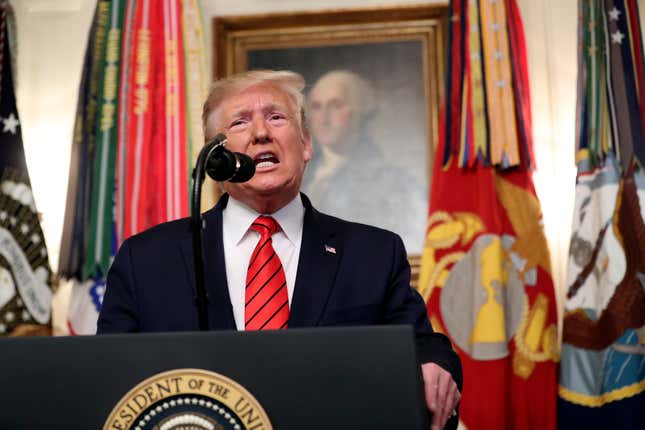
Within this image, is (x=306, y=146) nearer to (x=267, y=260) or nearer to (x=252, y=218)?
(x=252, y=218)

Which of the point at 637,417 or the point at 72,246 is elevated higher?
the point at 72,246

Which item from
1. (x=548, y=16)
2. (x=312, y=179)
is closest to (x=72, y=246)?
(x=312, y=179)

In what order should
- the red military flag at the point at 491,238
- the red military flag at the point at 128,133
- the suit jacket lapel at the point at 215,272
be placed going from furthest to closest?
the red military flag at the point at 128,133, the red military flag at the point at 491,238, the suit jacket lapel at the point at 215,272

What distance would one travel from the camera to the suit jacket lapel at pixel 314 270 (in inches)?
78.2

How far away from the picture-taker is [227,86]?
2408 millimetres

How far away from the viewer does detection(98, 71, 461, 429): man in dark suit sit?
6.55ft

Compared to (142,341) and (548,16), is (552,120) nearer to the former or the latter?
(548,16)

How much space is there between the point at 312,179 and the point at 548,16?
1506 mm

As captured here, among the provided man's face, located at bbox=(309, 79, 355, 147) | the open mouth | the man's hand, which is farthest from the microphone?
man's face, located at bbox=(309, 79, 355, 147)

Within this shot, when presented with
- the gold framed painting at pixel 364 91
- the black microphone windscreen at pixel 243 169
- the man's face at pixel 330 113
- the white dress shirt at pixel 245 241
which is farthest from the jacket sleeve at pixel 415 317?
the man's face at pixel 330 113

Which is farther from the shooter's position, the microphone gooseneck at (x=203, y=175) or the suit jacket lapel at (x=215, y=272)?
the suit jacket lapel at (x=215, y=272)

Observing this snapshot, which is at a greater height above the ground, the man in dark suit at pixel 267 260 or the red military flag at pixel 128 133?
the red military flag at pixel 128 133

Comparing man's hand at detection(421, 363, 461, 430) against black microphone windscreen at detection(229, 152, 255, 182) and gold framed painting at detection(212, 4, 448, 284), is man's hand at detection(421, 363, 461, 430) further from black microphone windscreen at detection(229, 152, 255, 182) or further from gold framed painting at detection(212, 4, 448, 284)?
gold framed painting at detection(212, 4, 448, 284)

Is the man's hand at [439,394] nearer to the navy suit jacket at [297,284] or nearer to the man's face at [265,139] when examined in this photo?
the navy suit jacket at [297,284]
